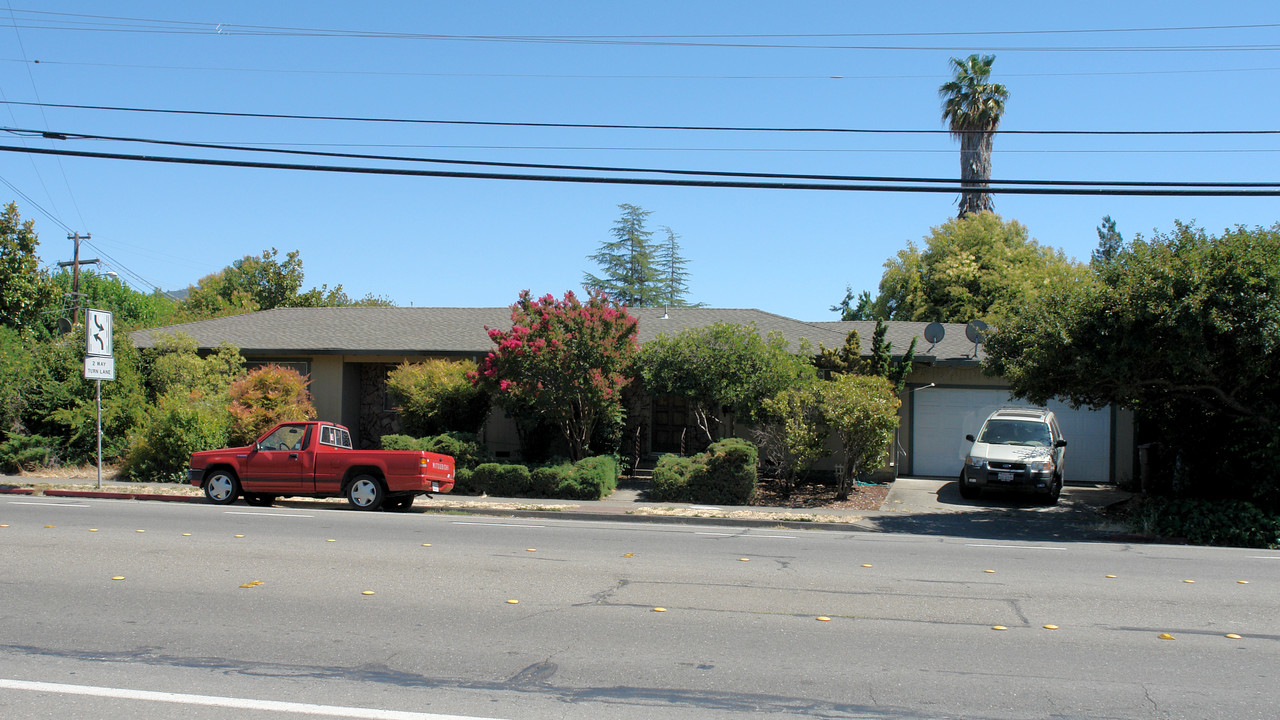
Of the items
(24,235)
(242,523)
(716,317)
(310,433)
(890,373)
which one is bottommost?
(242,523)

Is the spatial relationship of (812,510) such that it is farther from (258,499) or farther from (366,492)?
(258,499)

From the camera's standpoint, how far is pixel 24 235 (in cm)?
2769

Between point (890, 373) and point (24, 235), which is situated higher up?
point (24, 235)

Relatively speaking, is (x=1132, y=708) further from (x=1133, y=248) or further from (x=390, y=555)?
(x=1133, y=248)

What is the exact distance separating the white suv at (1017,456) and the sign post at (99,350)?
17328 mm

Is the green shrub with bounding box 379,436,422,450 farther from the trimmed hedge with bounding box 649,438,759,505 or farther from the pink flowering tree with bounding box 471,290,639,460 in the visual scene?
the trimmed hedge with bounding box 649,438,759,505

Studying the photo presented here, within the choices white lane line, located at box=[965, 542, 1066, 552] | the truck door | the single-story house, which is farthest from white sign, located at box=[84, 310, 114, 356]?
white lane line, located at box=[965, 542, 1066, 552]

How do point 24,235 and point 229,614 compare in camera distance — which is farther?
point 24,235

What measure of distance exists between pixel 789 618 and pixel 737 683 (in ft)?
5.92

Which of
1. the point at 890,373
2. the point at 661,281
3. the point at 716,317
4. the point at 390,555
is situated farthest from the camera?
the point at 661,281

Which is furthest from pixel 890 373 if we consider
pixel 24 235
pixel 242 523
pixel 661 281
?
pixel 661 281

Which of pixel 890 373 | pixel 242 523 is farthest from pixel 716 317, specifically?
pixel 242 523

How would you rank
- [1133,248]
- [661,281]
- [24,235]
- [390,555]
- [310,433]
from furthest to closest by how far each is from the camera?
[661,281] < [24,235] < [310,433] < [1133,248] < [390,555]

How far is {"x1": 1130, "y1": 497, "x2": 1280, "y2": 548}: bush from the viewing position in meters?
12.4
